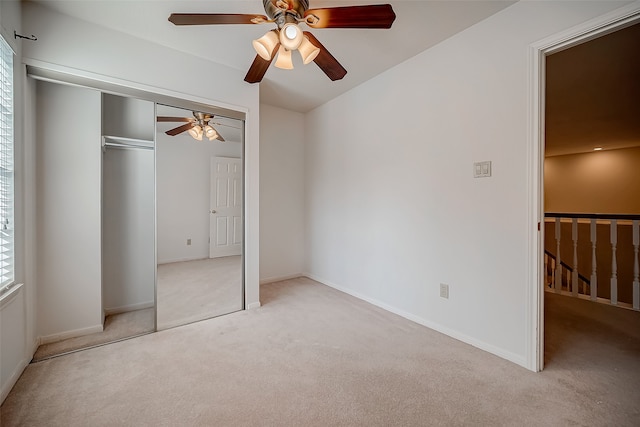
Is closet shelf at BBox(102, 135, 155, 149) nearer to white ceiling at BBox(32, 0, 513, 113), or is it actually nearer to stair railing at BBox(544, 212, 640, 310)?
white ceiling at BBox(32, 0, 513, 113)

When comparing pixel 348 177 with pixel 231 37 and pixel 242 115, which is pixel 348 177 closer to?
pixel 242 115

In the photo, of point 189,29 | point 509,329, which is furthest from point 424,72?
point 509,329

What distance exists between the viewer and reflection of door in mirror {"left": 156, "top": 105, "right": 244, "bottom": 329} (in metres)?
2.48

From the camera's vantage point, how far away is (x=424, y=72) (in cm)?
247

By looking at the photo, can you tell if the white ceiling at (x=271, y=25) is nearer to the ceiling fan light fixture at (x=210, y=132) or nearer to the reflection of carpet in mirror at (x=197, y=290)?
the ceiling fan light fixture at (x=210, y=132)

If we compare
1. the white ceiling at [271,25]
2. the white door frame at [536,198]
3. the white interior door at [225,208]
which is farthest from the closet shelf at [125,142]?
the white door frame at [536,198]

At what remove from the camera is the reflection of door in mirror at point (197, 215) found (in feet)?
8.15

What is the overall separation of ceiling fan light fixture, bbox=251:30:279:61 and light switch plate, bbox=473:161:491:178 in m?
1.74

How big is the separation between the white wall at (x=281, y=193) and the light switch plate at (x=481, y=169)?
2545 mm

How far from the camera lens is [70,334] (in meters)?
2.23

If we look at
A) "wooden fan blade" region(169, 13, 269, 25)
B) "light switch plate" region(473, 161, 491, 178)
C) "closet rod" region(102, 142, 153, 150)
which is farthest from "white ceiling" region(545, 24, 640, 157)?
"closet rod" region(102, 142, 153, 150)

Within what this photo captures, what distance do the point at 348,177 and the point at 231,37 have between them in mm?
1887

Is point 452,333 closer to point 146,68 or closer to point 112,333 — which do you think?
point 112,333

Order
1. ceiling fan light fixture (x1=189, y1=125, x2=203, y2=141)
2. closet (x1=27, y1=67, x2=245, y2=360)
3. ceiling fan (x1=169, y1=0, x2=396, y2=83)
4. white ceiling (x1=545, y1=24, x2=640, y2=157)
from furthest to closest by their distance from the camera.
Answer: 1. ceiling fan light fixture (x1=189, y1=125, x2=203, y2=141)
2. white ceiling (x1=545, y1=24, x2=640, y2=157)
3. closet (x1=27, y1=67, x2=245, y2=360)
4. ceiling fan (x1=169, y1=0, x2=396, y2=83)
